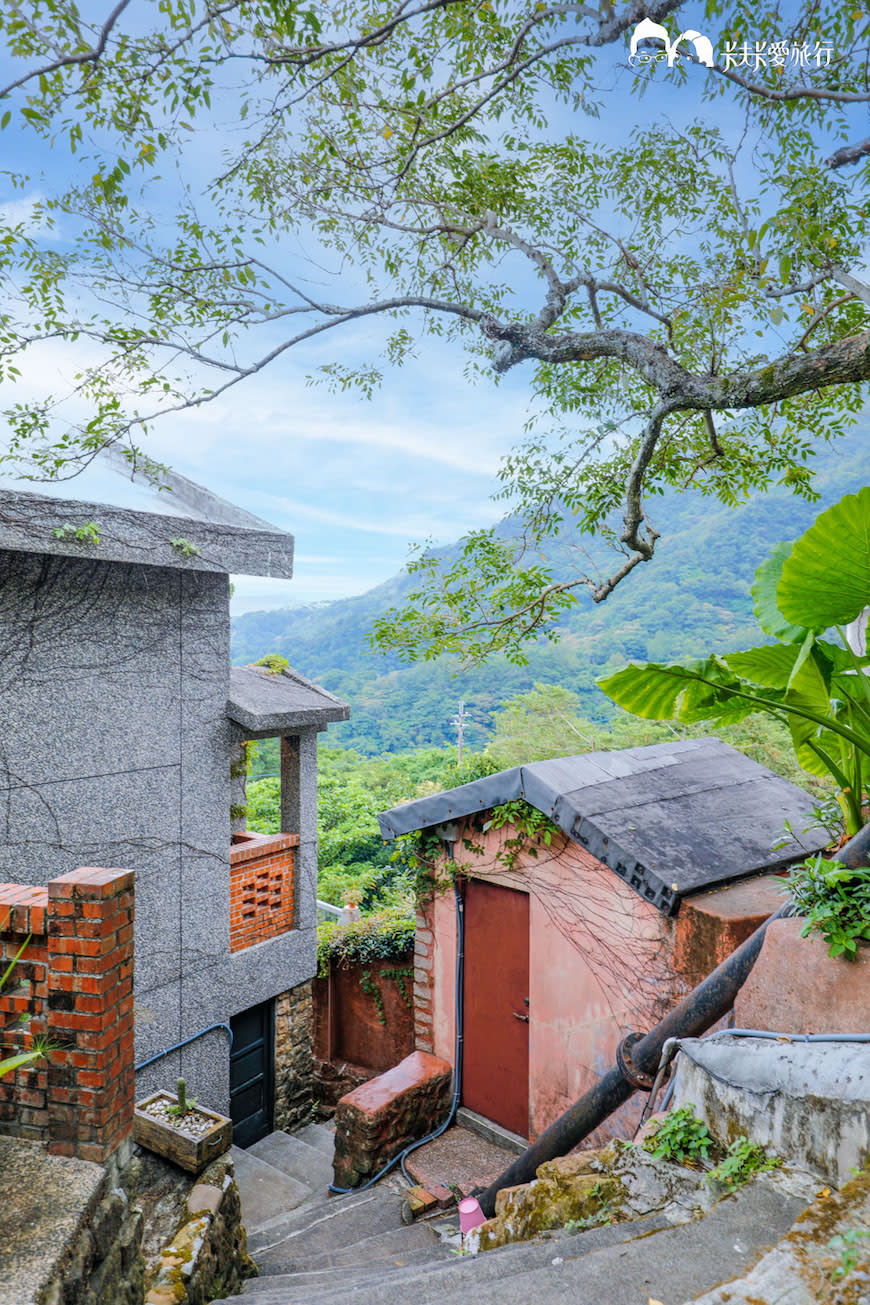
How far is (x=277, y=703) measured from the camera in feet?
24.6

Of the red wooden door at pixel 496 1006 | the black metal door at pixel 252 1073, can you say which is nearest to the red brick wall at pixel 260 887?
the black metal door at pixel 252 1073

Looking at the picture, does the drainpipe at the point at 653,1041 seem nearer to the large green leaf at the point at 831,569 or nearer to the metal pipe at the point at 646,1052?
the metal pipe at the point at 646,1052

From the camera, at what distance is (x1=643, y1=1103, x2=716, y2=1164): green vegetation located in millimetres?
2371

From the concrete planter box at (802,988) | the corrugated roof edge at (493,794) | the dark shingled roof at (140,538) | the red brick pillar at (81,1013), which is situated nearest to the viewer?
the concrete planter box at (802,988)

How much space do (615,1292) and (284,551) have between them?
5.90 metres

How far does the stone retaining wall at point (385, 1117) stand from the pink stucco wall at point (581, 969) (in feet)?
3.22

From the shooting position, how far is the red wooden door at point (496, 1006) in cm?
607

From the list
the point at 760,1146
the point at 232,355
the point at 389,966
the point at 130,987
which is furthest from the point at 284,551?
the point at 760,1146

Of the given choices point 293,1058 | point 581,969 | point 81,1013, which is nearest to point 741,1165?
point 81,1013

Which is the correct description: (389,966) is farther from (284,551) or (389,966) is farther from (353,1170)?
(284,551)

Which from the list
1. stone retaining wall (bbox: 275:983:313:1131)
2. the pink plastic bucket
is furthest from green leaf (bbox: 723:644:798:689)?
stone retaining wall (bbox: 275:983:313:1131)

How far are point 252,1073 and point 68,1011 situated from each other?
608 cm

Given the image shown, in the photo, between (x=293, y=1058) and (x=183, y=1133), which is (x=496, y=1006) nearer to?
(x=183, y=1133)

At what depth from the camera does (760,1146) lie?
2.22 meters
